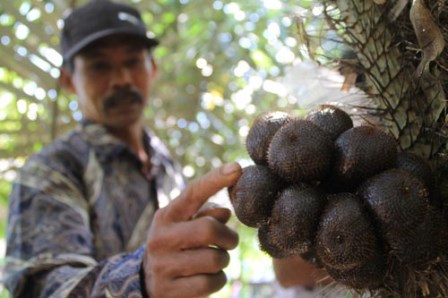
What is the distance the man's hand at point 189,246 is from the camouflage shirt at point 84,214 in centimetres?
12

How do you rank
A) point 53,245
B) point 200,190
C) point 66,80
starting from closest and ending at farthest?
point 200,190, point 53,245, point 66,80

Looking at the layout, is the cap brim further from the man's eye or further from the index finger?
the index finger

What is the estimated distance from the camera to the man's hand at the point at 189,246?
1.35 m

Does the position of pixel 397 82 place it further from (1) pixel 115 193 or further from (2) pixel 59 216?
(1) pixel 115 193

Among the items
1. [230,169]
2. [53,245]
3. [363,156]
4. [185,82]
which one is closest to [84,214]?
[53,245]

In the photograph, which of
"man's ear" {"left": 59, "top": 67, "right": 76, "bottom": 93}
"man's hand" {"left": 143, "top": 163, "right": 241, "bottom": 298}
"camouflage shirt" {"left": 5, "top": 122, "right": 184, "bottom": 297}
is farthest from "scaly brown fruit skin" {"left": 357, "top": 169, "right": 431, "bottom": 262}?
"man's ear" {"left": 59, "top": 67, "right": 76, "bottom": 93}

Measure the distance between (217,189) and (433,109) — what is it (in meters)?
0.48

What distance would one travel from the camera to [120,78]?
2.73 m

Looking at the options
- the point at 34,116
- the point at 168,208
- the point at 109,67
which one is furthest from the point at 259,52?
the point at 168,208

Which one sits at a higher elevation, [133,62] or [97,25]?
[97,25]

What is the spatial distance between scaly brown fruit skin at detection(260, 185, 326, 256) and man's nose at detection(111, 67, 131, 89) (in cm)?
177

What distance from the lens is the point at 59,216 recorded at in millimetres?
2035

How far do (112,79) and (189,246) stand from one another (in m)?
1.54

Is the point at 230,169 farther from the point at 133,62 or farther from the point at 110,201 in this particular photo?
the point at 133,62
